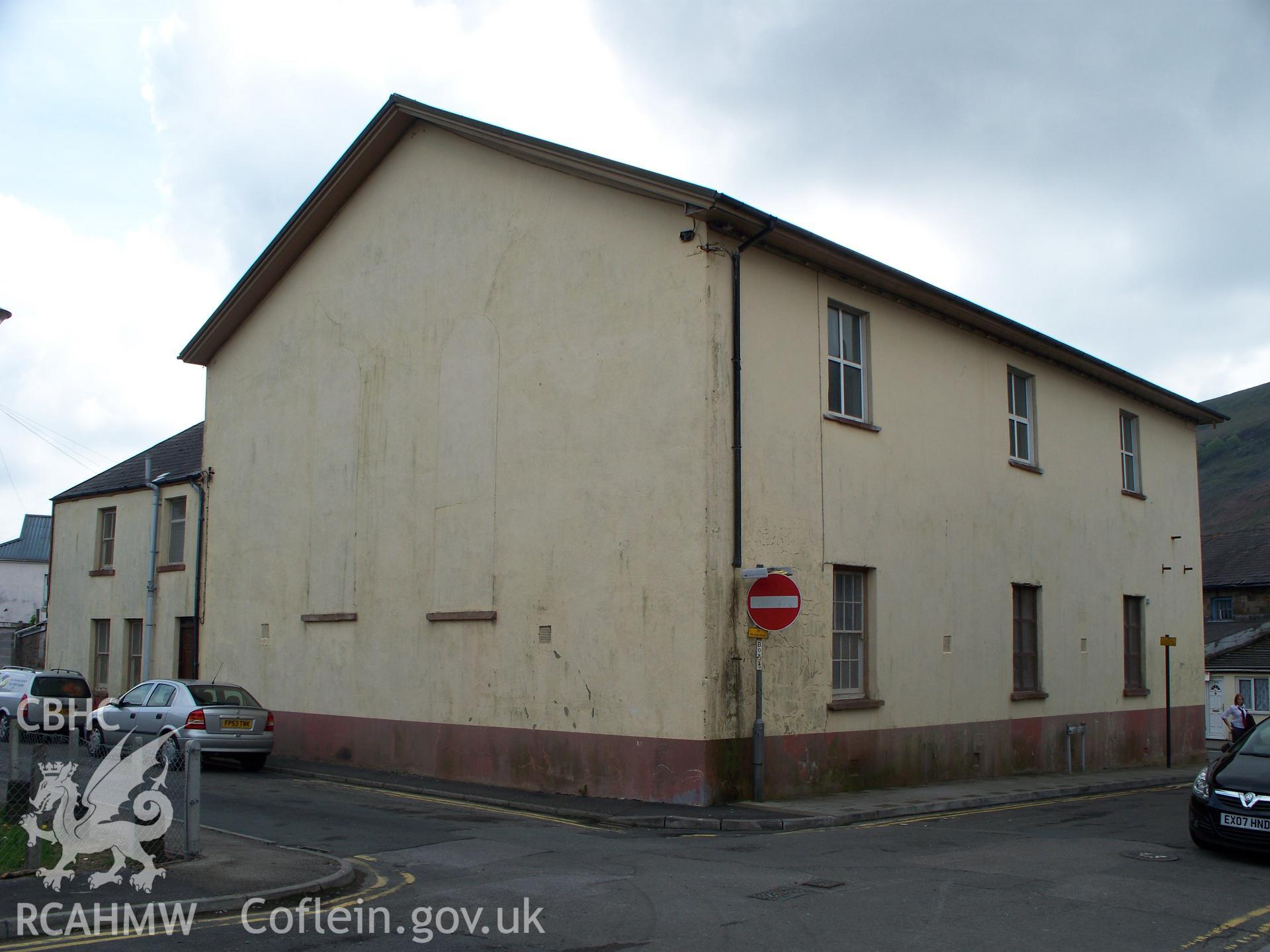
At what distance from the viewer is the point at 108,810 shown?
8.98 metres

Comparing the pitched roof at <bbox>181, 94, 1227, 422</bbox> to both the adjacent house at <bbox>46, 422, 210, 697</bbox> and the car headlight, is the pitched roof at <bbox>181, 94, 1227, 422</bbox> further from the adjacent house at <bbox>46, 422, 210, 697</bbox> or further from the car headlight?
the car headlight

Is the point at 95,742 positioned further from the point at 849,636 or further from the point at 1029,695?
the point at 1029,695

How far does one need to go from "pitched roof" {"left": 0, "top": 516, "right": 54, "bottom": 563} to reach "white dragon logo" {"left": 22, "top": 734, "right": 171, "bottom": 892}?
5848cm

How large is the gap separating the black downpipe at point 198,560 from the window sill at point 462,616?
8.12m

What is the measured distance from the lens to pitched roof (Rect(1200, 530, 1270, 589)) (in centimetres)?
4544

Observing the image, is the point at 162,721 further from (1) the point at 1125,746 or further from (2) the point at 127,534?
(1) the point at 1125,746

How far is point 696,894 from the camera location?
8961 millimetres

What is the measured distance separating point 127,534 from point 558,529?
1599 cm

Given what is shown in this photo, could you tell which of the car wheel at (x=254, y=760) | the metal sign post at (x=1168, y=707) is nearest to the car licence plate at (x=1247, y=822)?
the metal sign post at (x=1168, y=707)

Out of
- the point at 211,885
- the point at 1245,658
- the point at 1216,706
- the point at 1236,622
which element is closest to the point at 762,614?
the point at 211,885

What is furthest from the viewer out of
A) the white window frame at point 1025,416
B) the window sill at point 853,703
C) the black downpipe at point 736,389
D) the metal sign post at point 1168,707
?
the metal sign post at point 1168,707

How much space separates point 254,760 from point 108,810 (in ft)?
34.6

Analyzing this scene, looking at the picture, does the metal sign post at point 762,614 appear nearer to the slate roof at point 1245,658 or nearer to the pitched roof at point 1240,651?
the slate roof at point 1245,658

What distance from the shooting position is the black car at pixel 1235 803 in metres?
10.6
